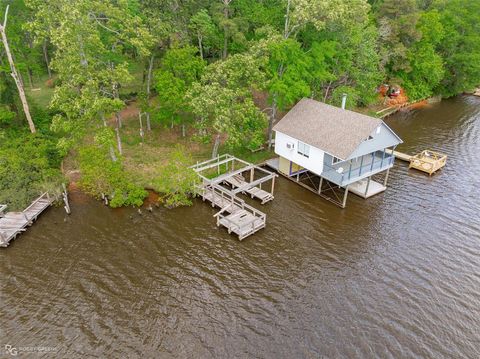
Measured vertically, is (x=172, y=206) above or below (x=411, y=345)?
above

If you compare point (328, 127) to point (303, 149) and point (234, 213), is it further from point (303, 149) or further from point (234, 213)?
point (234, 213)

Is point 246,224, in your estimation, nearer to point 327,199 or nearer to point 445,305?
point 327,199

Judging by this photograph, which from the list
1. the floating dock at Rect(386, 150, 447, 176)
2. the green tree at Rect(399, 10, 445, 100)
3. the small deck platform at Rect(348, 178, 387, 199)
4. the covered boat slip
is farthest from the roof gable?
the green tree at Rect(399, 10, 445, 100)

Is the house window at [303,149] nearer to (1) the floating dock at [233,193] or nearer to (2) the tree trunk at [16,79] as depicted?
(1) the floating dock at [233,193]

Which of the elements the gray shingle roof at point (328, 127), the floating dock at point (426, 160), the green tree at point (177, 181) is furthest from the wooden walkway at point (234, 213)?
the floating dock at point (426, 160)

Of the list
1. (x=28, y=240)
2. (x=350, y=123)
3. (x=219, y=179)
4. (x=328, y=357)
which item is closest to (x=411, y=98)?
(x=350, y=123)

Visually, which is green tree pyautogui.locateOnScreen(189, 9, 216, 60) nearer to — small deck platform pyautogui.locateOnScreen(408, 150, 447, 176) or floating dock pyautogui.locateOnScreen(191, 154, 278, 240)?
floating dock pyautogui.locateOnScreen(191, 154, 278, 240)
